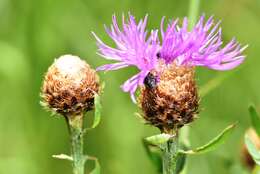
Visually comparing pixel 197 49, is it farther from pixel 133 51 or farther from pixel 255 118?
Result: pixel 255 118

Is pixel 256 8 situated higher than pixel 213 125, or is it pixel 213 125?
pixel 256 8

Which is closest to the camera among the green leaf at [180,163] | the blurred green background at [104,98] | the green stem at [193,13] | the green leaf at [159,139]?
the green leaf at [159,139]

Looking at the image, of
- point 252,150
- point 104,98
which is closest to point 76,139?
point 252,150

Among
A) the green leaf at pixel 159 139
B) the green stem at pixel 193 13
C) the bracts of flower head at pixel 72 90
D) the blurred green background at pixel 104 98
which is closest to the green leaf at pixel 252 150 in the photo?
the green leaf at pixel 159 139

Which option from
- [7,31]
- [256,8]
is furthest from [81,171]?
[256,8]

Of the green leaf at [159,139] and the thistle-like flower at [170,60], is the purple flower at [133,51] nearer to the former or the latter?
the thistle-like flower at [170,60]

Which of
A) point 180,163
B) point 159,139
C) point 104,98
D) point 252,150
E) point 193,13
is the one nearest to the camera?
point 159,139

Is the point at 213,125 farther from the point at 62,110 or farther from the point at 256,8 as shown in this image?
the point at 62,110
